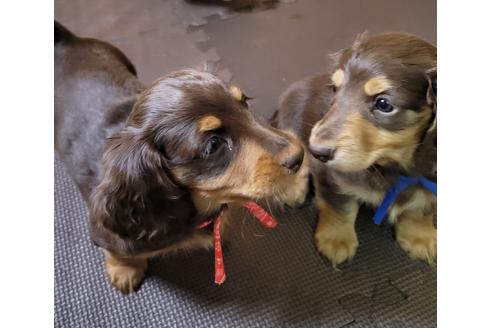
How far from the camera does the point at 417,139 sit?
4.70 feet

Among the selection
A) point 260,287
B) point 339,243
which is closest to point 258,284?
point 260,287

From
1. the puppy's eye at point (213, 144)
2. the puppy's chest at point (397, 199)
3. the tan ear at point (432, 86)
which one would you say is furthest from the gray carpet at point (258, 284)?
the tan ear at point (432, 86)

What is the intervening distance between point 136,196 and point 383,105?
75cm

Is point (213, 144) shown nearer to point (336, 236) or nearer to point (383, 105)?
point (383, 105)

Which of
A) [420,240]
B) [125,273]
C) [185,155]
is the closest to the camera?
[185,155]

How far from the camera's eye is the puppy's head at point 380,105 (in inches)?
53.2

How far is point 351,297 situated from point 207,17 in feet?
5.92

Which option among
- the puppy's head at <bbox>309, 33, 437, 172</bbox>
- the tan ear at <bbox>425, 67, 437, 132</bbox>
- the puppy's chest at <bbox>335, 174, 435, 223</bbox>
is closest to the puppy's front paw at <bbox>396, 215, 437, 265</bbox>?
the puppy's chest at <bbox>335, 174, 435, 223</bbox>

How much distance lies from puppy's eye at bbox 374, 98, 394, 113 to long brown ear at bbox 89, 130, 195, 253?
24.2 inches

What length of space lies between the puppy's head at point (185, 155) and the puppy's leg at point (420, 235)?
762mm

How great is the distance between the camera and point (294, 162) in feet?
4.34

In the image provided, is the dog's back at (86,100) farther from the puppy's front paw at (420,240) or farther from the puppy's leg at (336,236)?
the puppy's front paw at (420,240)

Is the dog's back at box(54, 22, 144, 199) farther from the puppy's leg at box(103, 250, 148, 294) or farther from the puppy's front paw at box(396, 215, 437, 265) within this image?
the puppy's front paw at box(396, 215, 437, 265)
